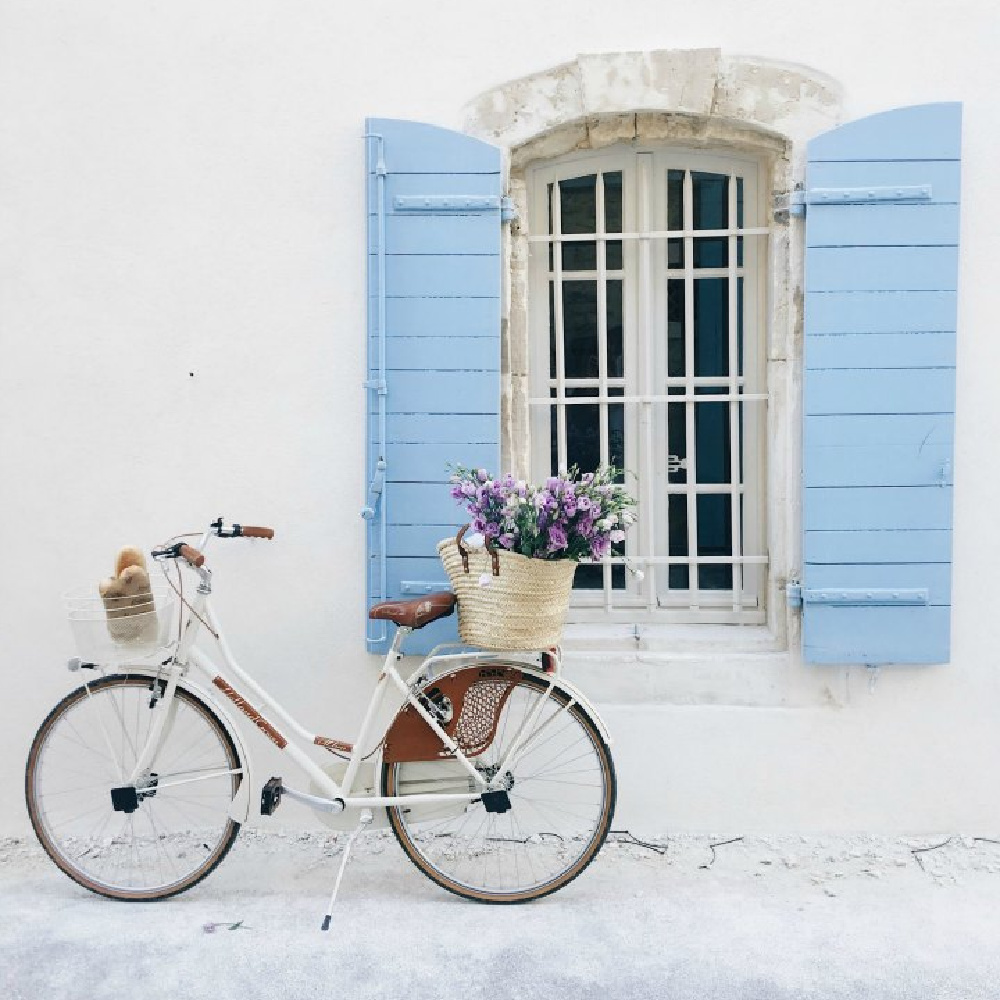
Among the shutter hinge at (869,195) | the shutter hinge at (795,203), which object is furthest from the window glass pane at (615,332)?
the shutter hinge at (869,195)

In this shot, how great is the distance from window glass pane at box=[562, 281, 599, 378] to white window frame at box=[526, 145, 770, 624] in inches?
1.6

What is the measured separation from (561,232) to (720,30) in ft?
→ 2.84

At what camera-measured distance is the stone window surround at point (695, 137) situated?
3.78m

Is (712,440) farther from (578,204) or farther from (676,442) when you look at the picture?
(578,204)

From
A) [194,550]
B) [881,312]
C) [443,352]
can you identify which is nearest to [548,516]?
[443,352]

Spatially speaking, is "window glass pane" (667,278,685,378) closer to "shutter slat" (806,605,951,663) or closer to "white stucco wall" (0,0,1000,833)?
"white stucco wall" (0,0,1000,833)

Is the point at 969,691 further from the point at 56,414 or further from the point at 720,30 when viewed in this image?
the point at 56,414

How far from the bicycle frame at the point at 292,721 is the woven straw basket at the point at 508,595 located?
0.19 meters

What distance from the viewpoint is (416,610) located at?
3.45 meters

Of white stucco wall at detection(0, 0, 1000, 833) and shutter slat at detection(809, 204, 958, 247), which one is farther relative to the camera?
white stucco wall at detection(0, 0, 1000, 833)

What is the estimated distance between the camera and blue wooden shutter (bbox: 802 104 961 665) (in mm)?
3725

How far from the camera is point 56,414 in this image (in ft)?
13.2

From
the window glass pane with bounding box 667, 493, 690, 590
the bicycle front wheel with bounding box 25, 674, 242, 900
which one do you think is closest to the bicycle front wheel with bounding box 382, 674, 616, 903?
the bicycle front wheel with bounding box 25, 674, 242, 900

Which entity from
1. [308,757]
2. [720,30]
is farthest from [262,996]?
[720,30]
